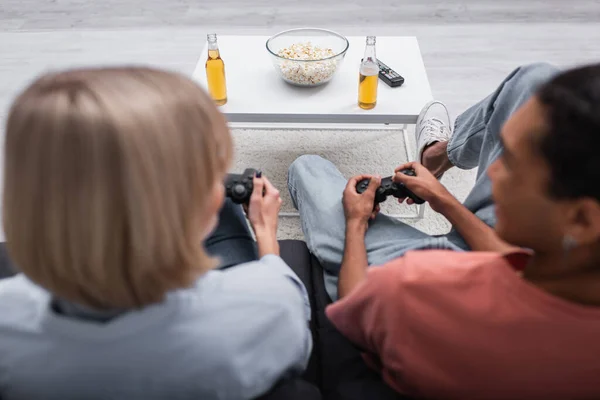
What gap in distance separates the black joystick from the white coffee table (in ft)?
1.58

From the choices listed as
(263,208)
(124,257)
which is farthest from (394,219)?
(124,257)

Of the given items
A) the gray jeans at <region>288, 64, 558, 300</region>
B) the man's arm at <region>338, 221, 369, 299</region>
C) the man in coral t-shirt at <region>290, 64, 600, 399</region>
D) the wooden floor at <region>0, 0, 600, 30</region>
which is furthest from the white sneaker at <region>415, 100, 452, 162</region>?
the wooden floor at <region>0, 0, 600, 30</region>

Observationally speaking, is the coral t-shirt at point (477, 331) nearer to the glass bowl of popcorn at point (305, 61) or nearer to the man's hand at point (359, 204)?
the man's hand at point (359, 204)

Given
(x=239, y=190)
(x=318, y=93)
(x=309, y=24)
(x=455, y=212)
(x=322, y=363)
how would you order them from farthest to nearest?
(x=309, y=24)
(x=318, y=93)
(x=455, y=212)
(x=239, y=190)
(x=322, y=363)

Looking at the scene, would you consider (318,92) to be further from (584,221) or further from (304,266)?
(584,221)

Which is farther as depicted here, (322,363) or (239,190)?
(239,190)

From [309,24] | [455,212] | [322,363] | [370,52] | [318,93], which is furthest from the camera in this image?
[309,24]

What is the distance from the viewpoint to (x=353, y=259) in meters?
1.13

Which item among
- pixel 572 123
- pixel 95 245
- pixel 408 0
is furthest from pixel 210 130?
pixel 408 0

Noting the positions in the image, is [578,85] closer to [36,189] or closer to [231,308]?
[231,308]

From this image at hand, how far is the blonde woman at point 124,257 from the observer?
56 cm

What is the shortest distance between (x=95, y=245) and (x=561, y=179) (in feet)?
1.71

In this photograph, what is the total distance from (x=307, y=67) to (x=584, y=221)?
1121mm

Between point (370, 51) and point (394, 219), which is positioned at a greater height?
point (370, 51)
